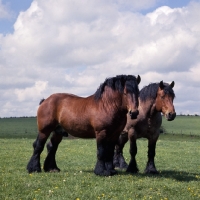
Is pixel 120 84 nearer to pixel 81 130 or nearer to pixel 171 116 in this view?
pixel 171 116

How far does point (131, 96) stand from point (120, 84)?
2.01ft

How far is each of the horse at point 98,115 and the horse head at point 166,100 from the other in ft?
3.17

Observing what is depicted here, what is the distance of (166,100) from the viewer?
11.3m

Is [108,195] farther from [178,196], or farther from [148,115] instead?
[148,115]

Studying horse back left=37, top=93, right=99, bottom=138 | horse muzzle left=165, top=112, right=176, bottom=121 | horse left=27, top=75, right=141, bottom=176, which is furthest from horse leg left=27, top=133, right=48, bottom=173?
horse muzzle left=165, top=112, right=176, bottom=121

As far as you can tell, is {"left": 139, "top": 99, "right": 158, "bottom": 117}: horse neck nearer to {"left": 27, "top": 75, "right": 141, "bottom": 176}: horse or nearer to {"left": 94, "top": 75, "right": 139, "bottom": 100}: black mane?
{"left": 27, "top": 75, "right": 141, "bottom": 176}: horse

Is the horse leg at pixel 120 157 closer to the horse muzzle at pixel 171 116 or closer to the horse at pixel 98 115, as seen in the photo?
the horse at pixel 98 115

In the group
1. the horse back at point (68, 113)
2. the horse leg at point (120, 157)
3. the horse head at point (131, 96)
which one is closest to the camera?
the horse head at point (131, 96)

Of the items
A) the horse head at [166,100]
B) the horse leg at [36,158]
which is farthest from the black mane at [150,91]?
the horse leg at [36,158]

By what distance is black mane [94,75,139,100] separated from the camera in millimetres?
10750

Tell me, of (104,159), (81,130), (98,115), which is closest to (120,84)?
(98,115)

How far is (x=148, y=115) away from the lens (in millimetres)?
12102

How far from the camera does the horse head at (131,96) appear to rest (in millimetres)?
10453

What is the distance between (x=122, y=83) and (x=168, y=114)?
1.63m
